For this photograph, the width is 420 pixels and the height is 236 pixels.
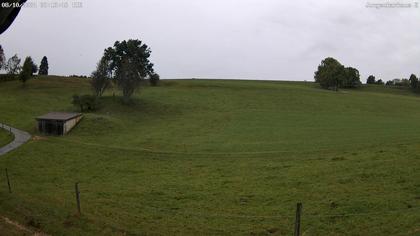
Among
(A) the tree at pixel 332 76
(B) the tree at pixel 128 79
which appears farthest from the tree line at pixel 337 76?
(B) the tree at pixel 128 79

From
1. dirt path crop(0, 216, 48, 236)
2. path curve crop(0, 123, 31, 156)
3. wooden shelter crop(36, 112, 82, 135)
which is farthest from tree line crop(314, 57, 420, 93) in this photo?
dirt path crop(0, 216, 48, 236)

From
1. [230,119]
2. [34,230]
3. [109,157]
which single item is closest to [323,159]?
[109,157]

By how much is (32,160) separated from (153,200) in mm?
21409

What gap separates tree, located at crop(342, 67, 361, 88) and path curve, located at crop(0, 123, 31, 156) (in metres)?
111

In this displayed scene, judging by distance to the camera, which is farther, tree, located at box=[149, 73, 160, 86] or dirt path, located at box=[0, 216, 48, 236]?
tree, located at box=[149, 73, 160, 86]

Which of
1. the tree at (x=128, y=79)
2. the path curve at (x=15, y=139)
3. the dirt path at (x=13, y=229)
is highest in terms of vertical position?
the tree at (x=128, y=79)

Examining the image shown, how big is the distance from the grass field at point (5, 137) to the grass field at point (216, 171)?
308 centimetres

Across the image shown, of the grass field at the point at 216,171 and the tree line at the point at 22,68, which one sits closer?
the grass field at the point at 216,171

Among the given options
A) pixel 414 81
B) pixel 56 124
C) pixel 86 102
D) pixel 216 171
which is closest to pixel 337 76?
pixel 414 81

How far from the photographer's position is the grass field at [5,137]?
5291 centimetres

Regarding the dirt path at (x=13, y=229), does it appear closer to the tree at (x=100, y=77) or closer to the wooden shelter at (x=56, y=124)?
the wooden shelter at (x=56, y=124)

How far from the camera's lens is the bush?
76750mm

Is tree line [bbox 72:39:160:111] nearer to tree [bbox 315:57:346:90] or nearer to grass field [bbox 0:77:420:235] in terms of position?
grass field [bbox 0:77:420:235]

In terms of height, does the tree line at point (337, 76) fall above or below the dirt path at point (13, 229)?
above
